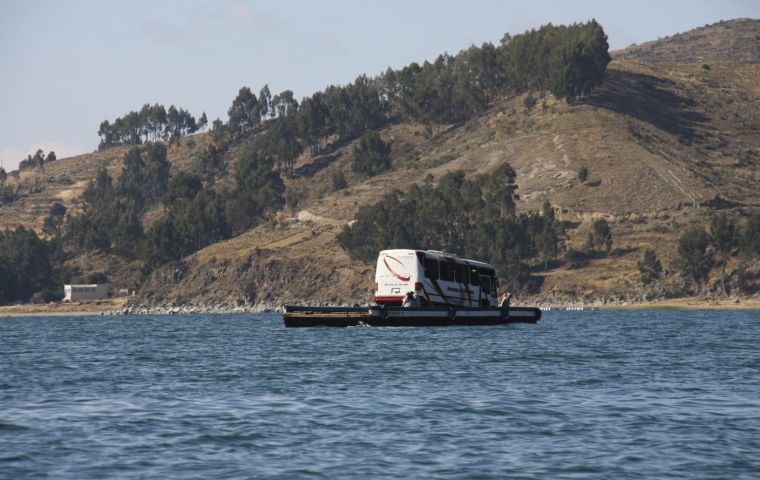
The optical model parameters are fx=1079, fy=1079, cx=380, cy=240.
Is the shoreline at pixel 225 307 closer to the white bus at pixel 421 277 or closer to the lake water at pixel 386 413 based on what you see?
the white bus at pixel 421 277

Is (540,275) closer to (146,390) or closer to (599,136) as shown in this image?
(599,136)

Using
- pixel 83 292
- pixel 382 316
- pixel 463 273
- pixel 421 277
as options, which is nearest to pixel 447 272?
pixel 463 273

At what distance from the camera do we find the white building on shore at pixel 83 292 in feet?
600

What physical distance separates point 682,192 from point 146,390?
5772 inches

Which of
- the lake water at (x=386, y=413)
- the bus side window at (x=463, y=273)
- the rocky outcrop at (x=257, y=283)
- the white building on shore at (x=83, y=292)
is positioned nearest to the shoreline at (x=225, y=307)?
the rocky outcrop at (x=257, y=283)

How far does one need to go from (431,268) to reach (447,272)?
7.81 ft

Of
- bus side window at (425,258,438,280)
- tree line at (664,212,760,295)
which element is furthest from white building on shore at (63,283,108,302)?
bus side window at (425,258,438,280)

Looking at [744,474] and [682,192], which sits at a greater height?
[682,192]

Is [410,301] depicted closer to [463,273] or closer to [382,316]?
[382,316]

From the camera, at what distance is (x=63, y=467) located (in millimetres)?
21688

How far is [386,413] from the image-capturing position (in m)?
29.0

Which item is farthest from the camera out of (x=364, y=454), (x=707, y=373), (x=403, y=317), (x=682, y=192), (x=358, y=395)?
(x=682, y=192)

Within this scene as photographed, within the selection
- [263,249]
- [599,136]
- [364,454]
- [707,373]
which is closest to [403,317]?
[707,373]

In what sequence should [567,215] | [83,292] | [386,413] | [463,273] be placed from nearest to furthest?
[386,413] → [463,273] → [567,215] → [83,292]
